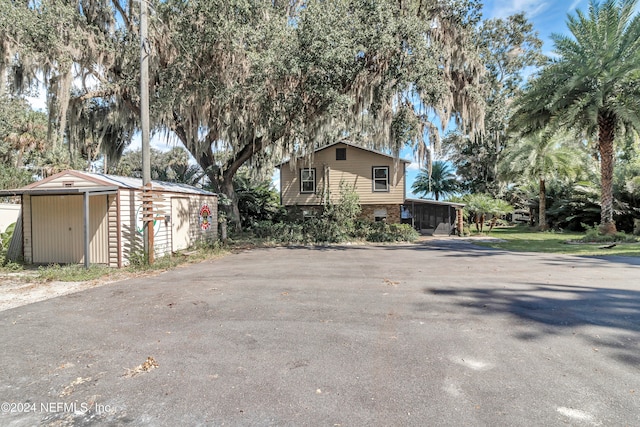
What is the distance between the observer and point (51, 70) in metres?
10.6

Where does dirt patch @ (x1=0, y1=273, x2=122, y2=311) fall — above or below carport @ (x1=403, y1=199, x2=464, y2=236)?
below

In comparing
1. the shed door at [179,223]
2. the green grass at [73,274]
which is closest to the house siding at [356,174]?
the shed door at [179,223]

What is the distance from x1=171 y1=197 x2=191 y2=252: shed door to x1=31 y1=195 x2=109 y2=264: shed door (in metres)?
2.34

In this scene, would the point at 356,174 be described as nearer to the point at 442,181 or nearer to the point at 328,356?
the point at 328,356

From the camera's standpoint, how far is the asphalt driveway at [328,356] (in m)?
2.40

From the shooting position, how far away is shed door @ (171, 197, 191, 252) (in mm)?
11156

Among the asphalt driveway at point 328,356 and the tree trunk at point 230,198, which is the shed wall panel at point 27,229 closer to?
the asphalt driveway at point 328,356

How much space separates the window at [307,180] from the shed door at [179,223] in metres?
8.04

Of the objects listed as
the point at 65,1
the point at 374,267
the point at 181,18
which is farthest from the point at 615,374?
the point at 65,1

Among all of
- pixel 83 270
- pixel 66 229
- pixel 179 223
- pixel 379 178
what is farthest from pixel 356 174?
pixel 83 270

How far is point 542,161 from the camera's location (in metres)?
21.2

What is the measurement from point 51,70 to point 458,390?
44.8ft

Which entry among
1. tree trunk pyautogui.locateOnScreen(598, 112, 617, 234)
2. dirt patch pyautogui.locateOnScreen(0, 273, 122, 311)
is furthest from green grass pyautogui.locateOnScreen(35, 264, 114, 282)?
tree trunk pyautogui.locateOnScreen(598, 112, 617, 234)

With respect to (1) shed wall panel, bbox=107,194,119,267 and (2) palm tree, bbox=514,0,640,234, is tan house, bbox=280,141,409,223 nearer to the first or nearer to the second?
(2) palm tree, bbox=514,0,640,234
